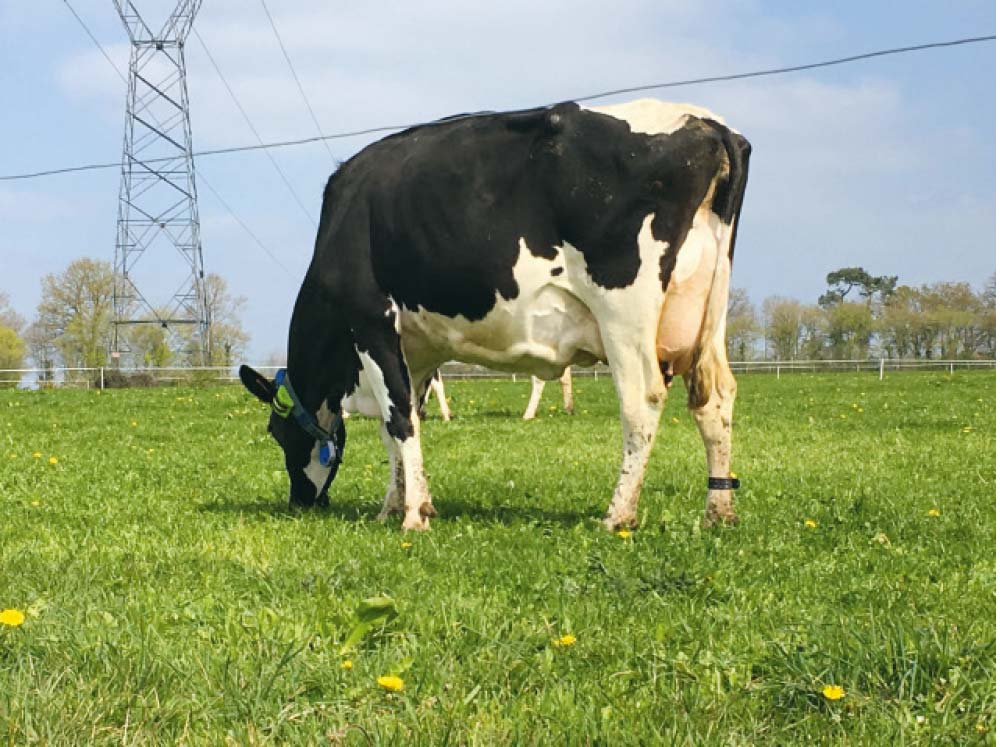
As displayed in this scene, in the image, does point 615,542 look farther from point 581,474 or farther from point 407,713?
point 581,474

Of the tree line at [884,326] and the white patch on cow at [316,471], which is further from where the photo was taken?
the tree line at [884,326]

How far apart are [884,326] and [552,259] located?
71034mm

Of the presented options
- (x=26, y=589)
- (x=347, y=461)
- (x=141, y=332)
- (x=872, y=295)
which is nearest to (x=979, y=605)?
(x=26, y=589)

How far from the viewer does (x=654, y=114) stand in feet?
22.7

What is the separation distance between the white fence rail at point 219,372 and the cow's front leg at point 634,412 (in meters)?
21.0

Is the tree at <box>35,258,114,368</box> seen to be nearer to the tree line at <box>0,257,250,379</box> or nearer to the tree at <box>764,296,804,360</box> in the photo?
the tree line at <box>0,257,250,379</box>

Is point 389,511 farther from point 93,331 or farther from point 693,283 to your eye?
point 93,331

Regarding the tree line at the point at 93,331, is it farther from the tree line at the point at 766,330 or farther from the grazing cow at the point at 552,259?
the grazing cow at the point at 552,259

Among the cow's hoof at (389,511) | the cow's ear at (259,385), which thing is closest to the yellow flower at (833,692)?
the cow's hoof at (389,511)

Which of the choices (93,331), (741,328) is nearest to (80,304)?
(93,331)

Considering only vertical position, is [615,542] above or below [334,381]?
below

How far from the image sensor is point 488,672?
12.6ft

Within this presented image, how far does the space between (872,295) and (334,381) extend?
324ft

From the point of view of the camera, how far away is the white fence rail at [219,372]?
132 feet
